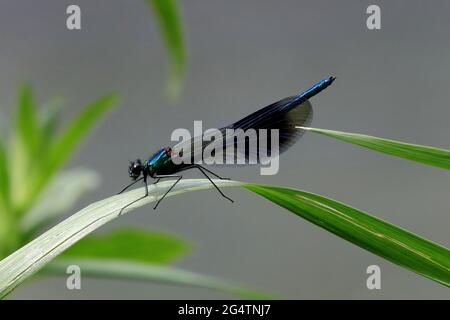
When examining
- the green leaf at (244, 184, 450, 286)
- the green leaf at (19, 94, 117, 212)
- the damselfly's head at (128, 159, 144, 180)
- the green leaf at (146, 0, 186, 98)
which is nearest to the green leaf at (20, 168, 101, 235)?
the green leaf at (19, 94, 117, 212)

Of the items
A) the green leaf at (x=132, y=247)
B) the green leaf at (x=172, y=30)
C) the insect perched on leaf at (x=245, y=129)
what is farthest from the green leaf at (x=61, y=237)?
the green leaf at (x=132, y=247)

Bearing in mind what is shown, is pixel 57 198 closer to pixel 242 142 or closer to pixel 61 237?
pixel 242 142

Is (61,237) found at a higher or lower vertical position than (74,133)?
lower

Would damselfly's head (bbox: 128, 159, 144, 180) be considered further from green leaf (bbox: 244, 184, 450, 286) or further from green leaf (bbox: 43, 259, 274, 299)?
green leaf (bbox: 244, 184, 450, 286)

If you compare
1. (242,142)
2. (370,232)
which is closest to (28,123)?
(242,142)
